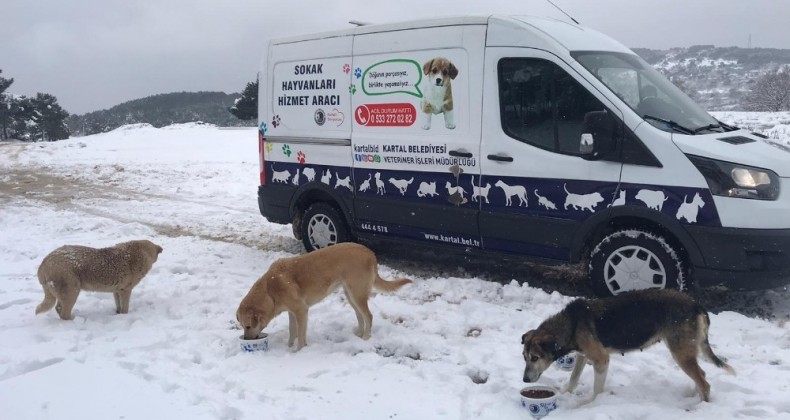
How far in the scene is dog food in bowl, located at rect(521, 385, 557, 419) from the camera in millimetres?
3648

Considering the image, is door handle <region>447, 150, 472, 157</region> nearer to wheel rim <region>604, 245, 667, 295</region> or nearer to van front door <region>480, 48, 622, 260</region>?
van front door <region>480, 48, 622, 260</region>

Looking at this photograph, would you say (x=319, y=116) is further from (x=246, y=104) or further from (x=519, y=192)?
(x=246, y=104)

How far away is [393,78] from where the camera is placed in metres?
6.58

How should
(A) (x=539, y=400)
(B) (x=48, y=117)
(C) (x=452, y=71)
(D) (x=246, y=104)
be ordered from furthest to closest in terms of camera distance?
1. (B) (x=48, y=117)
2. (D) (x=246, y=104)
3. (C) (x=452, y=71)
4. (A) (x=539, y=400)

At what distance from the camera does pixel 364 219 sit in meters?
7.21

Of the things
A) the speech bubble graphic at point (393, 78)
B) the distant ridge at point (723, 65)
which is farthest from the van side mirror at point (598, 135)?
the distant ridge at point (723, 65)

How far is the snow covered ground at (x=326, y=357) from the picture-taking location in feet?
12.3

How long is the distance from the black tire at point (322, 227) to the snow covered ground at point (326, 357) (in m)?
0.51

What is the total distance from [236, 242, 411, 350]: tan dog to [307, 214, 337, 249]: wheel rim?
251 centimetres

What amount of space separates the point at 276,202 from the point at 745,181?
5.56 m

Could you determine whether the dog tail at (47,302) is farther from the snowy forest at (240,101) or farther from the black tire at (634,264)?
the snowy forest at (240,101)

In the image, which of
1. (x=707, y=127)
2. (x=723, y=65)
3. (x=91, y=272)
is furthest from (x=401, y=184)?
(x=723, y=65)

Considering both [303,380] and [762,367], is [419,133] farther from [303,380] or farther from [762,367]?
[762,367]

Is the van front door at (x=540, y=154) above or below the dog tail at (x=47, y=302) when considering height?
above
